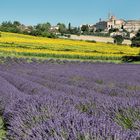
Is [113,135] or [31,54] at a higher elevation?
[113,135]

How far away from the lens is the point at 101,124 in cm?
432

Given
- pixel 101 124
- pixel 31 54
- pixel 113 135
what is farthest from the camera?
pixel 31 54

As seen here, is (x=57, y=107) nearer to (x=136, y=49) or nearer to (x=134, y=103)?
(x=134, y=103)

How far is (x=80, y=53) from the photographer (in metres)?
54.7

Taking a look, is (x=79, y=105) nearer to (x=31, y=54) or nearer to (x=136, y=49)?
(x=31, y=54)

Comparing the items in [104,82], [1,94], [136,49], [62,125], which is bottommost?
[136,49]

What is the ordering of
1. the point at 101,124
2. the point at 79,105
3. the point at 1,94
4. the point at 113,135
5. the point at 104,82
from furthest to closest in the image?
the point at 104,82 < the point at 1,94 < the point at 79,105 < the point at 101,124 < the point at 113,135

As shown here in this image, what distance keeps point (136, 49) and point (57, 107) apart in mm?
65206

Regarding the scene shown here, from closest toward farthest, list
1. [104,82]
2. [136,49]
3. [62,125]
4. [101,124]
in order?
1. [101,124]
2. [62,125]
3. [104,82]
4. [136,49]

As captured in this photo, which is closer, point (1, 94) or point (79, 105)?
point (79, 105)

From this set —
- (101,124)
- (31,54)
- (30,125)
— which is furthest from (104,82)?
(31,54)

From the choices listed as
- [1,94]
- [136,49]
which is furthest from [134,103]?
[136,49]

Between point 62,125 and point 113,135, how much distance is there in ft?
2.88

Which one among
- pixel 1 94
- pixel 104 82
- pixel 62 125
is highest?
pixel 62 125
